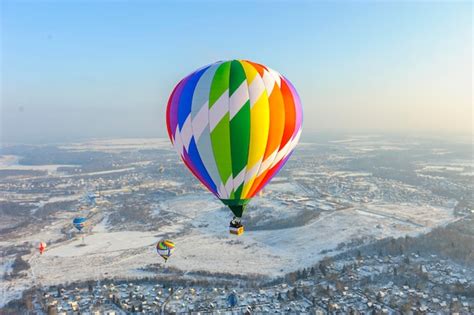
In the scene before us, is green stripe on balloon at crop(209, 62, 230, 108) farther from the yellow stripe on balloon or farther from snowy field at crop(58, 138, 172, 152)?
snowy field at crop(58, 138, 172, 152)

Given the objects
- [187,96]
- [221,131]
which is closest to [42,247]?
[187,96]

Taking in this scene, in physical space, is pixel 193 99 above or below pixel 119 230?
above

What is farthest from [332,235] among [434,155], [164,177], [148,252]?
[434,155]

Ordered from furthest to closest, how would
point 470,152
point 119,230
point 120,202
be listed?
point 470,152
point 120,202
point 119,230

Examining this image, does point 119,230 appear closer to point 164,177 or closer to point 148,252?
point 148,252

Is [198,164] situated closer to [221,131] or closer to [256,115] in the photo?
[221,131]

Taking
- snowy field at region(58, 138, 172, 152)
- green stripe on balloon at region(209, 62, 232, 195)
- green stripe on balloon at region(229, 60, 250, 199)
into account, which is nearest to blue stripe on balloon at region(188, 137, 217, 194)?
green stripe on balloon at region(209, 62, 232, 195)
